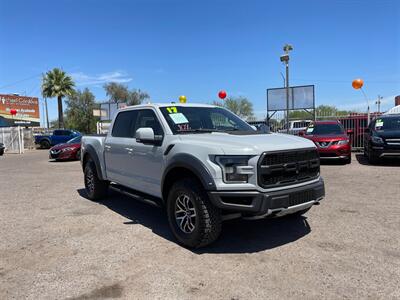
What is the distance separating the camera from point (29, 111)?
173 ft

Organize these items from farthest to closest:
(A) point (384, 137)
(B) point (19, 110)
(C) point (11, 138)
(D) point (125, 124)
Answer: (B) point (19, 110) < (C) point (11, 138) < (A) point (384, 137) < (D) point (125, 124)

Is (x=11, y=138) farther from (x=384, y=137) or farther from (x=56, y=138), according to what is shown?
(x=384, y=137)

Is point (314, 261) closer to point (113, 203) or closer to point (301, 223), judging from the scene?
point (301, 223)

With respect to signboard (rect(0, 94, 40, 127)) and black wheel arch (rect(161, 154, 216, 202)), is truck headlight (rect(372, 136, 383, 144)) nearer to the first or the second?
black wheel arch (rect(161, 154, 216, 202))

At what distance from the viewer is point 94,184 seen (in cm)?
746

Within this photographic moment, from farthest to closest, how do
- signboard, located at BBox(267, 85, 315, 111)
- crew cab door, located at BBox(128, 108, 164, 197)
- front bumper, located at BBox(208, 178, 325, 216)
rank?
signboard, located at BBox(267, 85, 315, 111)
crew cab door, located at BBox(128, 108, 164, 197)
front bumper, located at BBox(208, 178, 325, 216)

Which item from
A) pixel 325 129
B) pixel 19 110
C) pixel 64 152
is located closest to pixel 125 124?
pixel 325 129

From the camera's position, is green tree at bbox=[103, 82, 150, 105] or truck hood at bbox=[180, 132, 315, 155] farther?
green tree at bbox=[103, 82, 150, 105]

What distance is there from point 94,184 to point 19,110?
50807 mm

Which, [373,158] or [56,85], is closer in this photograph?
[373,158]

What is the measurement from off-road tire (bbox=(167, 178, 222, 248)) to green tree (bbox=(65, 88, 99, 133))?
54.1 metres

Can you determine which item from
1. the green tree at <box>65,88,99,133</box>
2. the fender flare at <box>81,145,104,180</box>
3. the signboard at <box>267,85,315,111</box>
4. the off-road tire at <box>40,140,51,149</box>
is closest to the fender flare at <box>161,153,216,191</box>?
the fender flare at <box>81,145,104,180</box>

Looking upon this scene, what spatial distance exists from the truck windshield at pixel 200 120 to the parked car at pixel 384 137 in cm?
770

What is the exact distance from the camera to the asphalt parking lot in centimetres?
349
